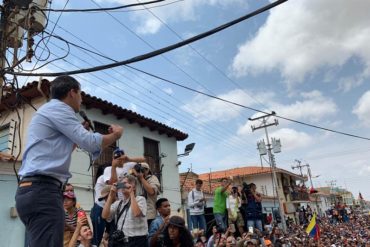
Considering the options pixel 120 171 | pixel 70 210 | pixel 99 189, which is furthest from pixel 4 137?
pixel 70 210

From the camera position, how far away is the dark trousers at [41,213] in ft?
6.28

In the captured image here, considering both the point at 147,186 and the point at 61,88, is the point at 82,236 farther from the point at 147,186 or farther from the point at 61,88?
the point at 61,88

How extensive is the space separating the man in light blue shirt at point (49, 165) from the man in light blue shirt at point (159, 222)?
2.28 meters

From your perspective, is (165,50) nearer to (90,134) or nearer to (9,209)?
(90,134)

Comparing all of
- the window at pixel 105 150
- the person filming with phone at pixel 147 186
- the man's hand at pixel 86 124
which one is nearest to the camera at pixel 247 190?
the window at pixel 105 150

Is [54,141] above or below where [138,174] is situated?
below

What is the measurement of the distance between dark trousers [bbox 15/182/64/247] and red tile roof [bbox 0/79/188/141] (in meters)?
6.62

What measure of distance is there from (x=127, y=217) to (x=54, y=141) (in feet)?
7.28

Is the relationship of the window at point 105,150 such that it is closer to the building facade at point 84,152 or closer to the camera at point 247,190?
the building facade at point 84,152

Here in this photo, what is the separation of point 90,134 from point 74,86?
426mm

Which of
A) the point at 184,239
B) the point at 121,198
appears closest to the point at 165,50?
the point at 121,198

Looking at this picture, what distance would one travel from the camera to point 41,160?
2055mm

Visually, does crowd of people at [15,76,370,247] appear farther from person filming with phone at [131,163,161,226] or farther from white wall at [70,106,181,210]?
white wall at [70,106,181,210]

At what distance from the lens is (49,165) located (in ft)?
6.72
